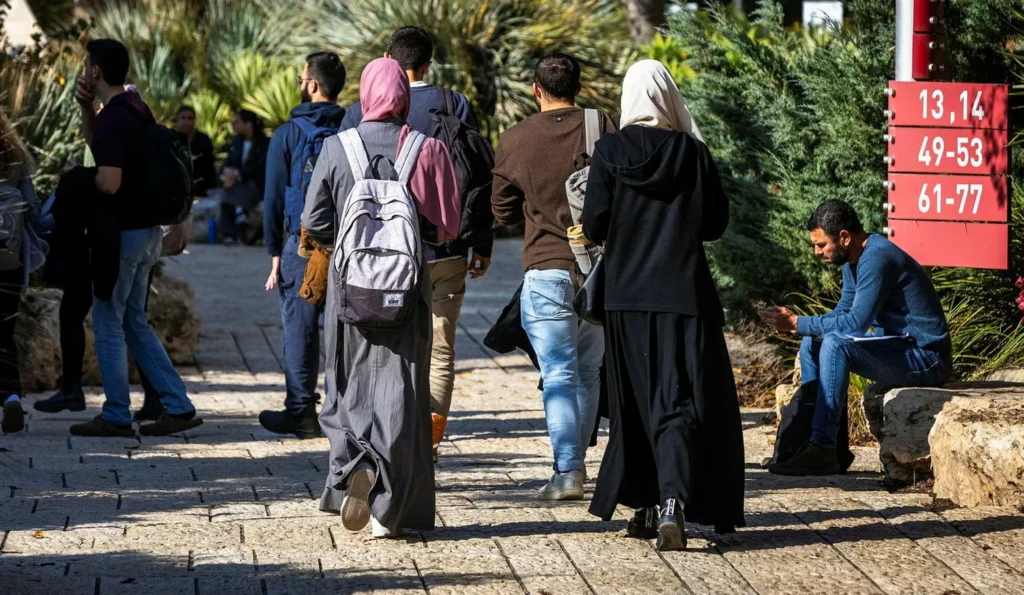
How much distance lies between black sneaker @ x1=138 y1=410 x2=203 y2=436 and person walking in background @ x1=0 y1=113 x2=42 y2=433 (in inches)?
24.6

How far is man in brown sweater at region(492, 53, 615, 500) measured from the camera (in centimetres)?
555

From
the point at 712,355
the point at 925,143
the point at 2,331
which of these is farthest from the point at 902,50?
the point at 2,331

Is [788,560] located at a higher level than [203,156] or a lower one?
lower

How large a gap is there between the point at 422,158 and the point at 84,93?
2.81 metres

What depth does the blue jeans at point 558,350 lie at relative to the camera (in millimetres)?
5574

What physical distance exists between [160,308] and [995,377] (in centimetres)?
545

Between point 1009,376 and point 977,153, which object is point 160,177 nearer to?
point 977,153

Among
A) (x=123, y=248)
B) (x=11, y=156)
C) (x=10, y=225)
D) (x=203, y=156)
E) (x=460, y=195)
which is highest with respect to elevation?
(x=203, y=156)

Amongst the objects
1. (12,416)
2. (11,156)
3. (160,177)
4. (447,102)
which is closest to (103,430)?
(12,416)

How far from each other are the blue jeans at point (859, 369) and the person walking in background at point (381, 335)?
189 centimetres

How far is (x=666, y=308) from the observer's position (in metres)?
4.79

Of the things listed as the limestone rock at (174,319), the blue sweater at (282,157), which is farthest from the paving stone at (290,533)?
the limestone rock at (174,319)

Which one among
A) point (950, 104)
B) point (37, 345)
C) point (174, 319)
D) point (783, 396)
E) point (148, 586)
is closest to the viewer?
point (148, 586)

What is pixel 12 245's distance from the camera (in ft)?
23.5
